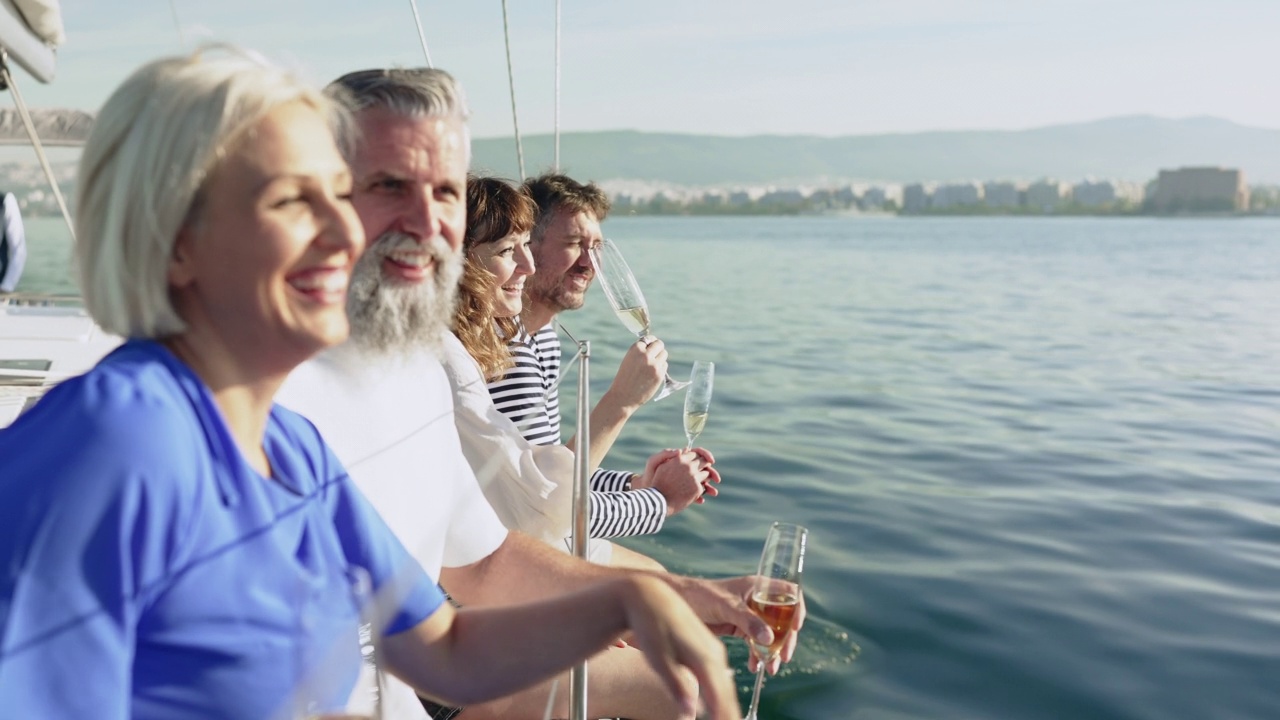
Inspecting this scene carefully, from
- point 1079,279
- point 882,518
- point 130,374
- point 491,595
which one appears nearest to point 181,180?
point 130,374

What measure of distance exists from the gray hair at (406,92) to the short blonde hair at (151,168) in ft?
2.33

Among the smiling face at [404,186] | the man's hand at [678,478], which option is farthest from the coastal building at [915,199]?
the smiling face at [404,186]

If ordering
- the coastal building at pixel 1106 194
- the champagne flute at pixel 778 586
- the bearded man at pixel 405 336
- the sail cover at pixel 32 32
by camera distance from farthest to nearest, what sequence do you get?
1. the coastal building at pixel 1106 194
2. the sail cover at pixel 32 32
3. the champagne flute at pixel 778 586
4. the bearded man at pixel 405 336

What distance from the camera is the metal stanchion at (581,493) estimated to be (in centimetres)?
156

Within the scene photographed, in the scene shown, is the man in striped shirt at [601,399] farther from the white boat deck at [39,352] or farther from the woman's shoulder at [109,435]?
the woman's shoulder at [109,435]

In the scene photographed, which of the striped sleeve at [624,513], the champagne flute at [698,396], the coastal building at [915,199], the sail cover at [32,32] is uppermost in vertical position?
the sail cover at [32,32]

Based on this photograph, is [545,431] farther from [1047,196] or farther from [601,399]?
[1047,196]

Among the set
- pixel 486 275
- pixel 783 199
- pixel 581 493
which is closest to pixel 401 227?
pixel 581 493

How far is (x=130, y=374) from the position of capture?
3.55 feet

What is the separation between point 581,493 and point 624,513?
1157 millimetres

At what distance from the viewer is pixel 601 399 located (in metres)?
3.00

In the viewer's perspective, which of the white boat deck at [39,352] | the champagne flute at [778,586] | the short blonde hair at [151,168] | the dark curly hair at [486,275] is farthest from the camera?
the white boat deck at [39,352]

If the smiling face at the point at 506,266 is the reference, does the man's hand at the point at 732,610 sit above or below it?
below

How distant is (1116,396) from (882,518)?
5706 mm
